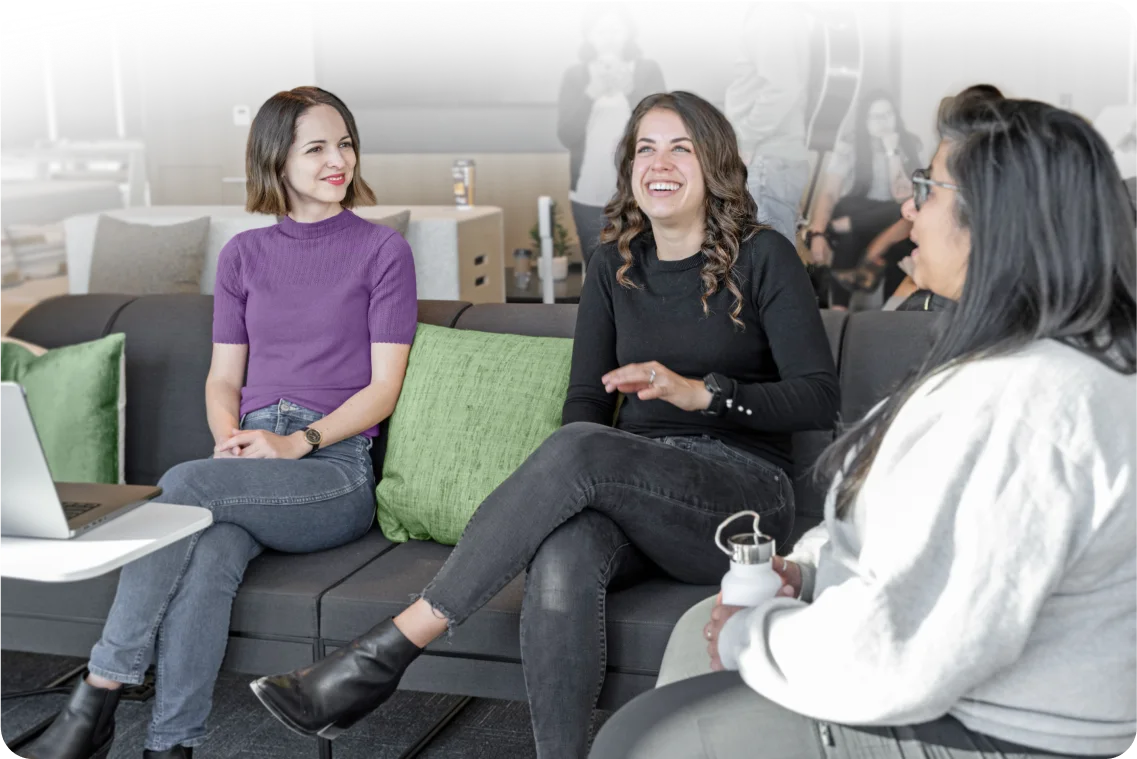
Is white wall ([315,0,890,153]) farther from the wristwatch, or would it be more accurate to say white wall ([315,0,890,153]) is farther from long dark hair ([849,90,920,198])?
the wristwatch

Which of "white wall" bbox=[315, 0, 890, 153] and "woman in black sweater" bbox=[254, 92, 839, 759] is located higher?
"white wall" bbox=[315, 0, 890, 153]

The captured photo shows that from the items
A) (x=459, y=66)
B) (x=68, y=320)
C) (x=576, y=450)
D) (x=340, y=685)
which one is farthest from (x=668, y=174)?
(x=459, y=66)

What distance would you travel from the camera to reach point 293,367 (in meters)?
2.24

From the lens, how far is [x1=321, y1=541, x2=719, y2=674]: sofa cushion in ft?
5.80

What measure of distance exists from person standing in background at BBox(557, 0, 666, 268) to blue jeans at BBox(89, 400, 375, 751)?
2.62 m

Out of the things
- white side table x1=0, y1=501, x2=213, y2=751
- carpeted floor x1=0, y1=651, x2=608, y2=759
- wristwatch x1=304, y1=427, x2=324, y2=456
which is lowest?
carpeted floor x1=0, y1=651, x2=608, y2=759

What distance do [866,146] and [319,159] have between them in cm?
256

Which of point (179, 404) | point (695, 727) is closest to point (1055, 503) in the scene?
point (695, 727)

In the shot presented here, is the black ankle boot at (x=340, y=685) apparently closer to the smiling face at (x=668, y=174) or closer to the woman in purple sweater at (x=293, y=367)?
the woman in purple sweater at (x=293, y=367)

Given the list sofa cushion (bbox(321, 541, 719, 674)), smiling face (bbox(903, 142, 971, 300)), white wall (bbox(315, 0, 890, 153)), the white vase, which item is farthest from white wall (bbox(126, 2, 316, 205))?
smiling face (bbox(903, 142, 971, 300))

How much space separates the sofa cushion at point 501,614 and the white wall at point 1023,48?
276cm

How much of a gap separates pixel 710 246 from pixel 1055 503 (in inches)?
43.1

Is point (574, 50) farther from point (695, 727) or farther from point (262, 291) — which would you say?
point (695, 727)

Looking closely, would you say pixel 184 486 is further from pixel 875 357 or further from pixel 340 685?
pixel 875 357
